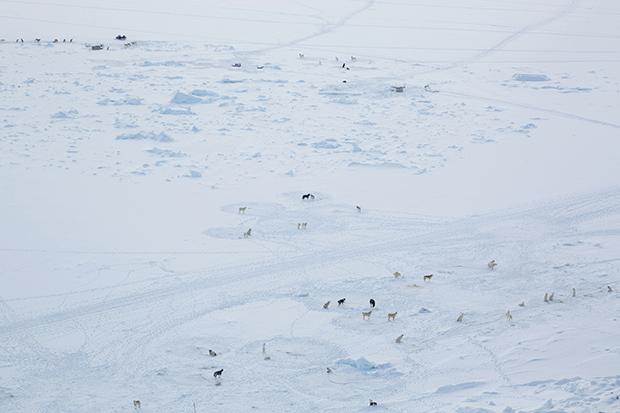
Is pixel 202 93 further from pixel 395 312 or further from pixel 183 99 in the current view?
pixel 395 312

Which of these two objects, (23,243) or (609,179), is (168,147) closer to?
(23,243)

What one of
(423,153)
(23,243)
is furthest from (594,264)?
(23,243)

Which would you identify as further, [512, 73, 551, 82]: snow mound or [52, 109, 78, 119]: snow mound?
[512, 73, 551, 82]: snow mound

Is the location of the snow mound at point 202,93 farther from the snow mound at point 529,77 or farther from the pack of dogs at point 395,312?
the pack of dogs at point 395,312

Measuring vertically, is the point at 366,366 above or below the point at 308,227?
above

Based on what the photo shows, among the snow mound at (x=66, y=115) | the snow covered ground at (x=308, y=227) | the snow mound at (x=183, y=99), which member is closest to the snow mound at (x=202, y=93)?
the snow covered ground at (x=308, y=227)

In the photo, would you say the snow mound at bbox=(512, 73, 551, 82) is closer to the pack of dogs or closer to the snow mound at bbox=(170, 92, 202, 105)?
the snow mound at bbox=(170, 92, 202, 105)

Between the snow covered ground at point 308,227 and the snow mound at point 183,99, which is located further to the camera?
the snow mound at point 183,99

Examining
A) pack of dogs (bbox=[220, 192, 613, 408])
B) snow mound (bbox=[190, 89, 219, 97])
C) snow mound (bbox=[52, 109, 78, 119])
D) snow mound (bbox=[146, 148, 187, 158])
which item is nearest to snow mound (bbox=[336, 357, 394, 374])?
pack of dogs (bbox=[220, 192, 613, 408])

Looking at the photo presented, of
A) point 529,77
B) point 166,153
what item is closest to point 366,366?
point 166,153
